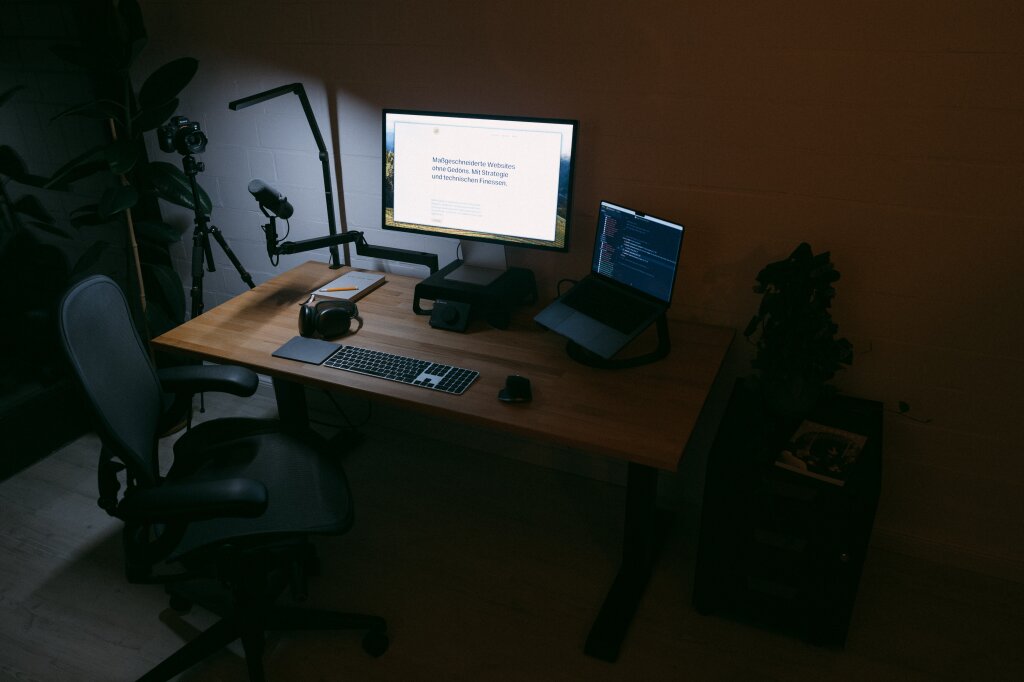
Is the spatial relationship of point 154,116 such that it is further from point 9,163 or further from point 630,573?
point 630,573

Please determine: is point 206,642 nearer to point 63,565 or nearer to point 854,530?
point 63,565

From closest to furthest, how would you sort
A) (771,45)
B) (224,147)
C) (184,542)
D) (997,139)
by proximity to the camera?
(184,542), (997,139), (771,45), (224,147)

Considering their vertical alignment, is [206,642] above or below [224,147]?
below

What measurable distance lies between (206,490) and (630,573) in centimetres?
131

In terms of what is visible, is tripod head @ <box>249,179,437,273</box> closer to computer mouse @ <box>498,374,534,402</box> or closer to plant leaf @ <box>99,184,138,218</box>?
plant leaf @ <box>99,184,138,218</box>

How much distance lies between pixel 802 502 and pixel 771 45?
1257mm

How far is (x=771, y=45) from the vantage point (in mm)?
1957

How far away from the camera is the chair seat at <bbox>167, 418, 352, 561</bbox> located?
1.68 m

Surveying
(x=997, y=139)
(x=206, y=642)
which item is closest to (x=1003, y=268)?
(x=997, y=139)

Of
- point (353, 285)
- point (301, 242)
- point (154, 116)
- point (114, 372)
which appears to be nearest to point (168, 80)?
point (154, 116)

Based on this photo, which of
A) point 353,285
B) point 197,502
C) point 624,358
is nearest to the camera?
point 197,502

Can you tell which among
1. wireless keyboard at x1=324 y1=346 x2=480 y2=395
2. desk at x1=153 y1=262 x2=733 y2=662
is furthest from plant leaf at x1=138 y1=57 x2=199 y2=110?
wireless keyboard at x1=324 y1=346 x2=480 y2=395

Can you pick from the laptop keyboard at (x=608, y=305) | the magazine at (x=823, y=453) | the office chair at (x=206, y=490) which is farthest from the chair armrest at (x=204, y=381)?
the magazine at (x=823, y=453)

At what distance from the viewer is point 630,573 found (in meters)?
2.22
